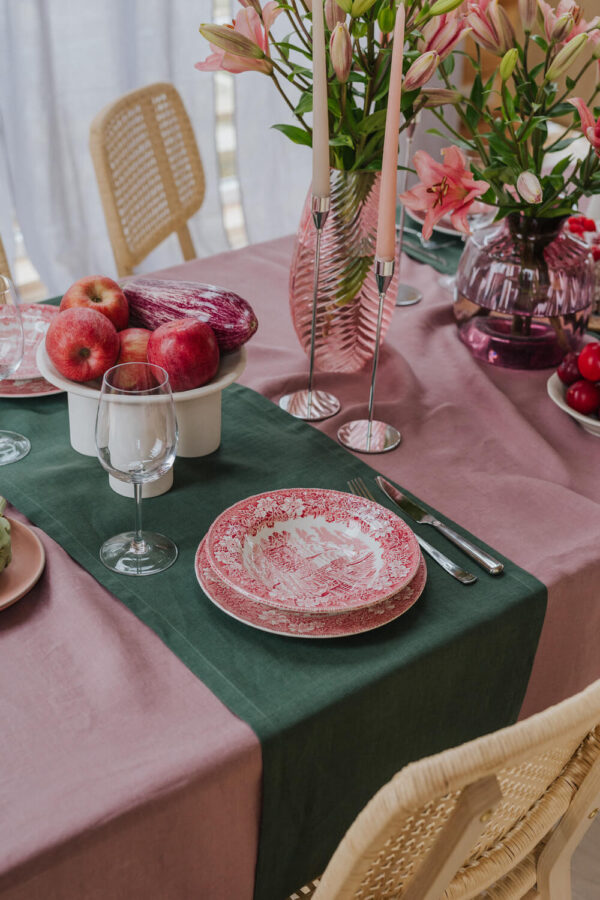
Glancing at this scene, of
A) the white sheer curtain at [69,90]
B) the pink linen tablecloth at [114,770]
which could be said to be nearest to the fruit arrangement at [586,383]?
the pink linen tablecloth at [114,770]

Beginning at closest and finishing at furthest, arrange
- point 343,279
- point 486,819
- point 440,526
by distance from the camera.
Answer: point 486,819 → point 440,526 → point 343,279

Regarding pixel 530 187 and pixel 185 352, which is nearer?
pixel 185 352

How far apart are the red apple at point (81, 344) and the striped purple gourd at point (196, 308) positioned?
85 millimetres

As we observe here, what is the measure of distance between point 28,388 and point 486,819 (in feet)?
2.65

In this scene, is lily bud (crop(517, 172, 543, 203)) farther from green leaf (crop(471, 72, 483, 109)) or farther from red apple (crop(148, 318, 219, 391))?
red apple (crop(148, 318, 219, 391))

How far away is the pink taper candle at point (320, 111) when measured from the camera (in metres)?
0.94

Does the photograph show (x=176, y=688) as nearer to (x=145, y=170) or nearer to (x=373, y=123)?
(x=373, y=123)

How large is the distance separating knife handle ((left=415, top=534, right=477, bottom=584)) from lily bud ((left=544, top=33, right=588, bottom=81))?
23.3 inches

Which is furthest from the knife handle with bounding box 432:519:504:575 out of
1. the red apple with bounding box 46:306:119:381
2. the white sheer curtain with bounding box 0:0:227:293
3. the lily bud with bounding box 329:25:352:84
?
the white sheer curtain with bounding box 0:0:227:293

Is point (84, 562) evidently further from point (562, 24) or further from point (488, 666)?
point (562, 24)

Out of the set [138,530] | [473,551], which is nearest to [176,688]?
[138,530]

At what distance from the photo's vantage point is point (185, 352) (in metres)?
0.95

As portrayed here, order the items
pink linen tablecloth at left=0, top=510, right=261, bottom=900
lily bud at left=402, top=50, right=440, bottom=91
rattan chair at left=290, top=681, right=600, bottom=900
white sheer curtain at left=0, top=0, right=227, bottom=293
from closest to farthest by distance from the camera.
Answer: rattan chair at left=290, top=681, right=600, bottom=900, pink linen tablecloth at left=0, top=510, right=261, bottom=900, lily bud at left=402, top=50, right=440, bottom=91, white sheer curtain at left=0, top=0, right=227, bottom=293

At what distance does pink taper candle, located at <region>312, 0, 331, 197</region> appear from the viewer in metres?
0.94
